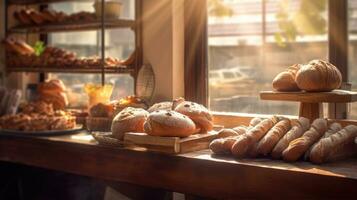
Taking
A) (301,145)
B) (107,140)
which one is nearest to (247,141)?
(301,145)

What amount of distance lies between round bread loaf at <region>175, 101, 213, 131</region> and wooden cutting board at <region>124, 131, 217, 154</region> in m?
0.05

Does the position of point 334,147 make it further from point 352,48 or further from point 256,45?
point 256,45

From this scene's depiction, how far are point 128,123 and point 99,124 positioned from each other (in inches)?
21.3

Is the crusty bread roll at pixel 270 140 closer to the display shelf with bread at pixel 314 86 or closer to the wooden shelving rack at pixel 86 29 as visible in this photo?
the display shelf with bread at pixel 314 86

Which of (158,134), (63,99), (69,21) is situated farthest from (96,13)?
(158,134)

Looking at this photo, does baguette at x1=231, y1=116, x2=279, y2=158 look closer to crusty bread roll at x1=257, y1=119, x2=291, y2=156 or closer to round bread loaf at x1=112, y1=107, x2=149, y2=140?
crusty bread roll at x1=257, y1=119, x2=291, y2=156

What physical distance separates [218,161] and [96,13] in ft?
5.38

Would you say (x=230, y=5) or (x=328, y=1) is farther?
(x=230, y=5)

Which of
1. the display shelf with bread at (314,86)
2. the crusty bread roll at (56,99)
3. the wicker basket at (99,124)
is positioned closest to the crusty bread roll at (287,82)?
the display shelf with bread at (314,86)

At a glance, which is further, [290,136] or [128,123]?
[128,123]

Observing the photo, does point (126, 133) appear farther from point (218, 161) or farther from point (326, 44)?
point (326, 44)

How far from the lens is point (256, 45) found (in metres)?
2.86

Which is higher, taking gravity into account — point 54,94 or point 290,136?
point 54,94

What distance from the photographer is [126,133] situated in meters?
2.34
